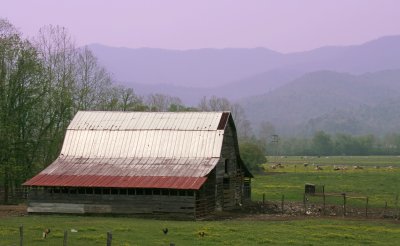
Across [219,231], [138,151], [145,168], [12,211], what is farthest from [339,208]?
[12,211]

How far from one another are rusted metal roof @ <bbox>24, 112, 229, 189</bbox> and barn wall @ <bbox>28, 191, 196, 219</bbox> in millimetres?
1215

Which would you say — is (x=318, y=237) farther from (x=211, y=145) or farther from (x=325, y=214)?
(x=211, y=145)

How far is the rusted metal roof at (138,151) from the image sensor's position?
152 feet

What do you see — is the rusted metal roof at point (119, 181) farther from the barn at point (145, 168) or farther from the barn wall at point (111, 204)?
the barn wall at point (111, 204)

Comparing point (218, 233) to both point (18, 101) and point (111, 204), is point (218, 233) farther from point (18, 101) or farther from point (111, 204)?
point (18, 101)

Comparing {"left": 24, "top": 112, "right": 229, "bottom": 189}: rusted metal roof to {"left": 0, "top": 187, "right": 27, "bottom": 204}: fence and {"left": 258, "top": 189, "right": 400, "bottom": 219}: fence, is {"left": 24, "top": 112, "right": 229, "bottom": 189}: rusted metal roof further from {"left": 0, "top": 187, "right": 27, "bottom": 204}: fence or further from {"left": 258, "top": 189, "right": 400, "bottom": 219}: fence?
{"left": 0, "top": 187, "right": 27, "bottom": 204}: fence

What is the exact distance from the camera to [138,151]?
50.8m

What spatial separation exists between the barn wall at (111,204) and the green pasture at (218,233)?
4.99 m

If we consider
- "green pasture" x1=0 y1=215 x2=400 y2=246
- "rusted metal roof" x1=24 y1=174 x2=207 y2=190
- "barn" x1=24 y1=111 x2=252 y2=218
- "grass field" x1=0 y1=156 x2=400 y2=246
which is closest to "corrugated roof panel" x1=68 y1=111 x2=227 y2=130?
"barn" x1=24 y1=111 x2=252 y2=218

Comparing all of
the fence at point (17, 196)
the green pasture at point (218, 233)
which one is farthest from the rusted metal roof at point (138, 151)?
the fence at point (17, 196)

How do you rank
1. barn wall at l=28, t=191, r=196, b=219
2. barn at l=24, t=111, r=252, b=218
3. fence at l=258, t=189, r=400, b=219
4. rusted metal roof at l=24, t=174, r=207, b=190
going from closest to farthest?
rusted metal roof at l=24, t=174, r=207, b=190 < barn wall at l=28, t=191, r=196, b=219 < barn at l=24, t=111, r=252, b=218 < fence at l=258, t=189, r=400, b=219

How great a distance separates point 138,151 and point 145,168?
3044 millimetres

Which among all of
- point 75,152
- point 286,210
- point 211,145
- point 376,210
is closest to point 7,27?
point 75,152

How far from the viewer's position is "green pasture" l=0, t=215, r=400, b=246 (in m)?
30.3
